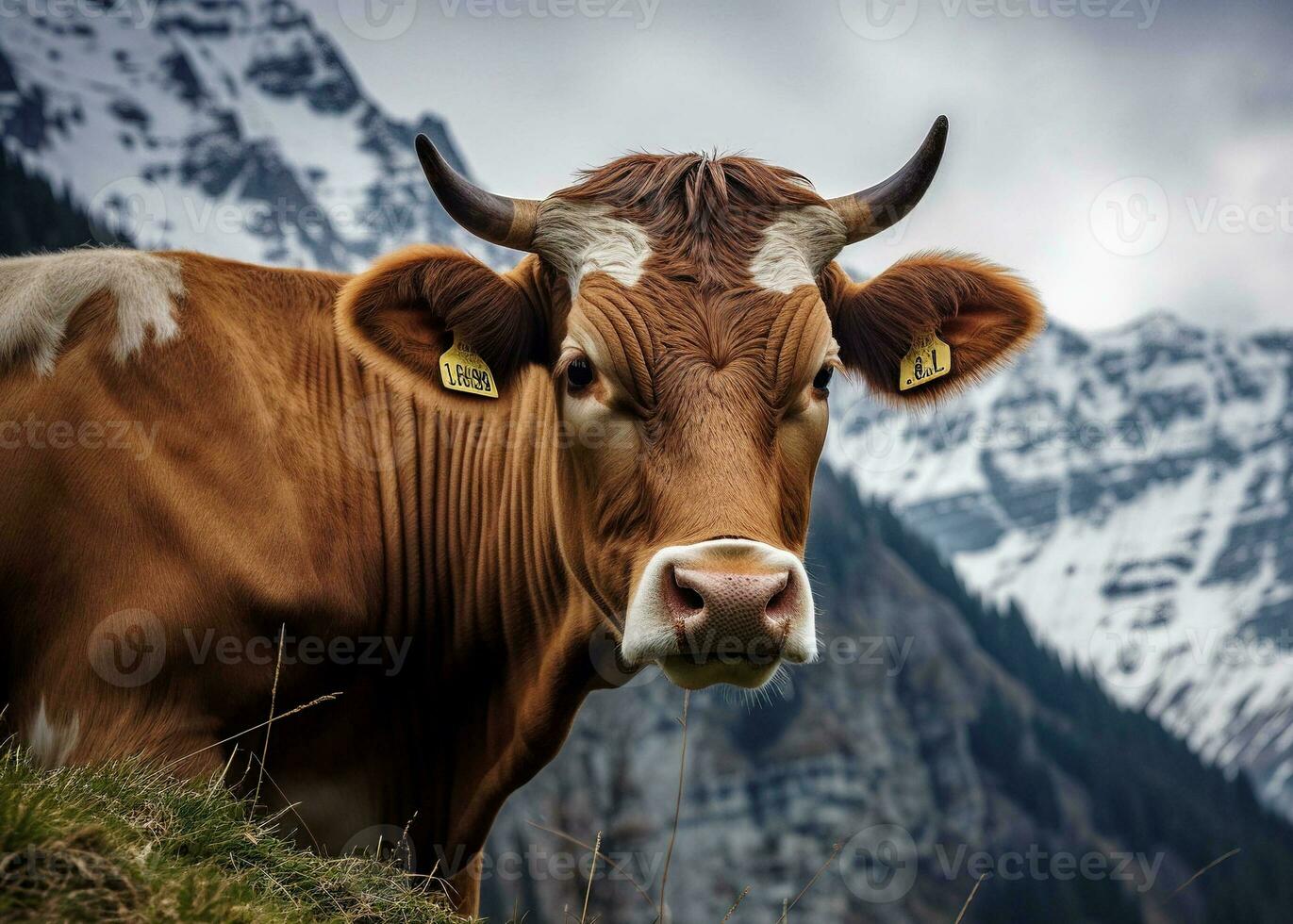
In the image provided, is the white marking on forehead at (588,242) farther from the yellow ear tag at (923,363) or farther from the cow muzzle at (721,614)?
the yellow ear tag at (923,363)

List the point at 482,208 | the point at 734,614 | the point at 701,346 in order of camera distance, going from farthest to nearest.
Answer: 1. the point at 482,208
2. the point at 701,346
3. the point at 734,614

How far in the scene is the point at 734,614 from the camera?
388 cm

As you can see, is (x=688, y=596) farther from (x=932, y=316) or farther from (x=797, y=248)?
(x=932, y=316)

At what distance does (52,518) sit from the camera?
4.57 meters

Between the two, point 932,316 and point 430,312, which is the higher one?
point 932,316

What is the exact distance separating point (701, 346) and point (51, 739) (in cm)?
305

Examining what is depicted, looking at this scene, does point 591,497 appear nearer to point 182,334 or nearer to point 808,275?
point 808,275

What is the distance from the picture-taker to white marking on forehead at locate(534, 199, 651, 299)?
507cm

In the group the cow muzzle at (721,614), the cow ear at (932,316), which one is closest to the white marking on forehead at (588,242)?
the cow ear at (932,316)

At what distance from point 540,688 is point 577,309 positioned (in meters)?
2.04

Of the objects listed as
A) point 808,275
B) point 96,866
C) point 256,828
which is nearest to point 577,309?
point 808,275

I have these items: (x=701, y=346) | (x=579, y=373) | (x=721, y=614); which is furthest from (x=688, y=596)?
(x=579, y=373)

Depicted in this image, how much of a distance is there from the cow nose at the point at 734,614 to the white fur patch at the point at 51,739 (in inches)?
95.7

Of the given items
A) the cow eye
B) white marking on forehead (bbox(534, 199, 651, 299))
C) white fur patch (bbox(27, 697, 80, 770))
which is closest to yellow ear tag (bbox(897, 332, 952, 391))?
white marking on forehead (bbox(534, 199, 651, 299))
